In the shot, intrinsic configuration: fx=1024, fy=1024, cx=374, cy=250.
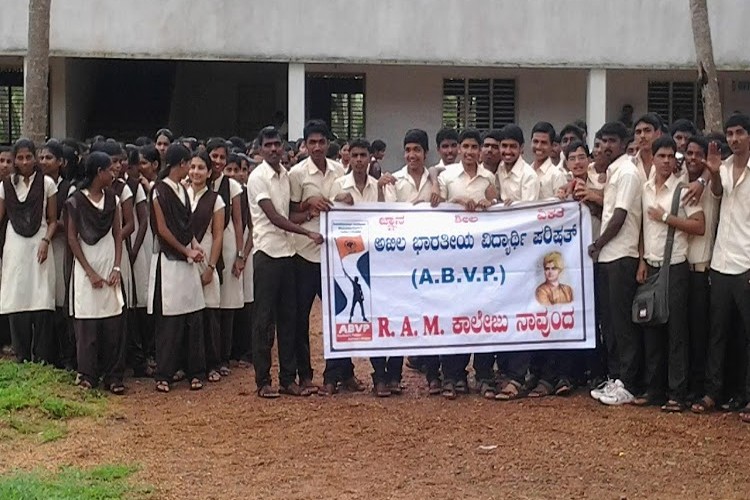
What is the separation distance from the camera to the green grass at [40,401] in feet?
21.6

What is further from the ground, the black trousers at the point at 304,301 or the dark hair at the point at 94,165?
the dark hair at the point at 94,165

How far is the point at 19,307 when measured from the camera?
7.93 metres

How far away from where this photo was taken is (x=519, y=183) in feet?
23.8

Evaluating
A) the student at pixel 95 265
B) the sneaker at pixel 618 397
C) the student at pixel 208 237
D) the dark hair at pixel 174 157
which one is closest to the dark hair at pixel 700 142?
the sneaker at pixel 618 397

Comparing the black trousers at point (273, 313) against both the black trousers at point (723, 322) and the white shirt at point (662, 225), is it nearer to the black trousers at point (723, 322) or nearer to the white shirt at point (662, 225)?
the white shirt at point (662, 225)

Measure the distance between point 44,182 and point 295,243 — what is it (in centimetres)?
215

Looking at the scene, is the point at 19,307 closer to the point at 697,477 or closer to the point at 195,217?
the point at 195,217

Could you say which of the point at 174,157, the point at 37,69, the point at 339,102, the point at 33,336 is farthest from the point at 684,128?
the point at 339,102

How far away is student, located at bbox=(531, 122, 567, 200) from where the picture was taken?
739 centimetres

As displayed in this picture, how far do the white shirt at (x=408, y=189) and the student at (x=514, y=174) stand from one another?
53cm

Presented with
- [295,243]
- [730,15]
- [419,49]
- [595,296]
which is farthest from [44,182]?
[730,15]

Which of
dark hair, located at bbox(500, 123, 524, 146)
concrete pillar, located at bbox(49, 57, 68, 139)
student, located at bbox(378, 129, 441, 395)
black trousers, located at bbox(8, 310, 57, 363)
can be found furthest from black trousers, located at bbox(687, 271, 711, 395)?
concrete pillar, located at bbox(49, 57, 68, 139)

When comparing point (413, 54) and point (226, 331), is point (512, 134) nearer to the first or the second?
point (226, 331)

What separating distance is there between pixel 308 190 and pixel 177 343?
1597 millimetres
